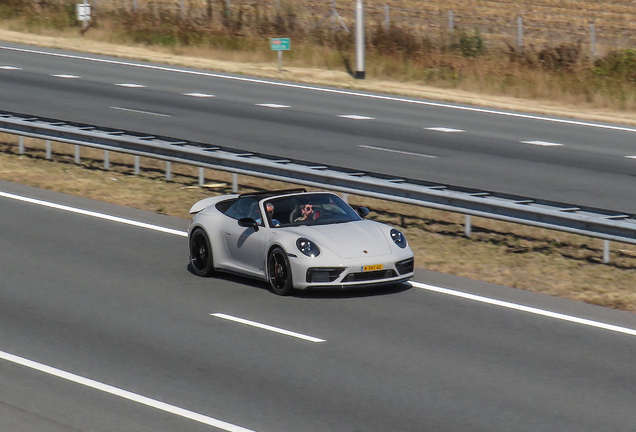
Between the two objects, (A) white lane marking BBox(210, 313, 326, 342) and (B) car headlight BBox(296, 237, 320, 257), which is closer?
(A) white lane marking BBox(210, 313, 326, 342)

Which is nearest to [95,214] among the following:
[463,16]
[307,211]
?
[307,211]

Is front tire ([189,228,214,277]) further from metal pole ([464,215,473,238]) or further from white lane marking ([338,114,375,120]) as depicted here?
white lane marking ([338,114,375,120])

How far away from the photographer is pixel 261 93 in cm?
3159

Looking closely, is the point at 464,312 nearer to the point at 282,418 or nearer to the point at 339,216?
the point at 339,216

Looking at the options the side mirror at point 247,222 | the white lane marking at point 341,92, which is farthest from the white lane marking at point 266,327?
the white lane marking at point 341,92

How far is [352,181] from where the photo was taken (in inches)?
661

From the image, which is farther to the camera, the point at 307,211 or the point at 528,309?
the point at 307,211

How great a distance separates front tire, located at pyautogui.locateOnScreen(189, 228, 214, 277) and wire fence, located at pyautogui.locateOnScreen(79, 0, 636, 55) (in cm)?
2540

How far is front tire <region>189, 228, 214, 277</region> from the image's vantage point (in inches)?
535

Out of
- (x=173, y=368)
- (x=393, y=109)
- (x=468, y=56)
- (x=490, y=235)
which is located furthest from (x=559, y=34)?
(x=173, y=368)

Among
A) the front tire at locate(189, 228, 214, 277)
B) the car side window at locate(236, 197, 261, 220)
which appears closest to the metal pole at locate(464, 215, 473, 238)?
the car side window at locate(236, 197, 261, 220)

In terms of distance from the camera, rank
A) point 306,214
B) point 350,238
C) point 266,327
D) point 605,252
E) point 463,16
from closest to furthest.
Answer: point 266,327 < point 350,238 < point 306,214 < point 605,252 < point 463,16

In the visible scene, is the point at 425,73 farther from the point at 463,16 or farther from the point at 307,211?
the point at 307,211

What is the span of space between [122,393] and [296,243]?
12.8ft
